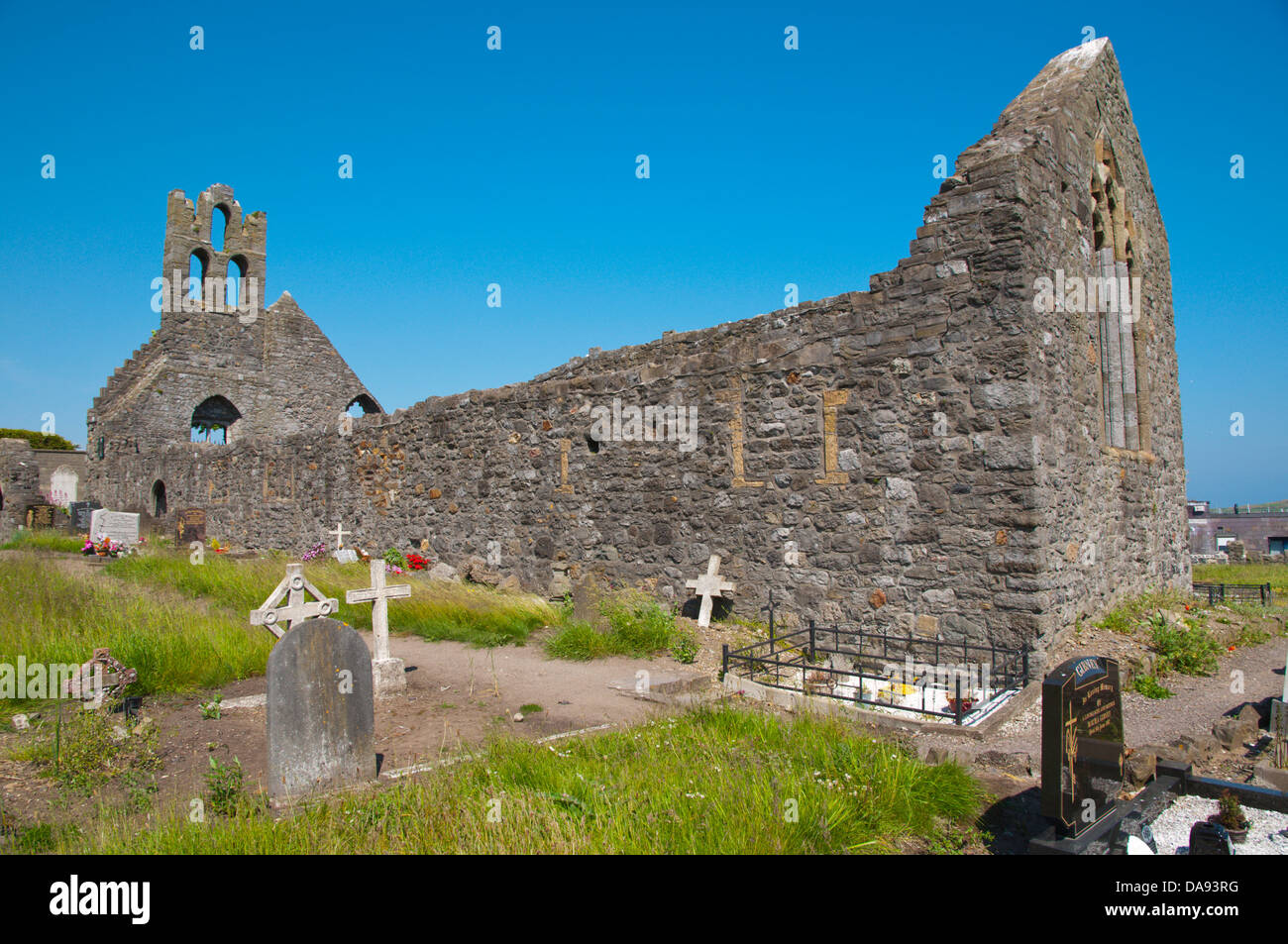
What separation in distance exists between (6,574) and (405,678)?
821 centimetres

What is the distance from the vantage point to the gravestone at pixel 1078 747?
12.8 ft

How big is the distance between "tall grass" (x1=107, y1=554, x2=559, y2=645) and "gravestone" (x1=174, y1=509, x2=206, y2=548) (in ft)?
26.0

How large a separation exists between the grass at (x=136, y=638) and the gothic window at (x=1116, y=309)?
10.7 m

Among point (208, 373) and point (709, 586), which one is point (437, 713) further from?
point (208, 373)

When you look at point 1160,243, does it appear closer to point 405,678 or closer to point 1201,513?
point 405,678

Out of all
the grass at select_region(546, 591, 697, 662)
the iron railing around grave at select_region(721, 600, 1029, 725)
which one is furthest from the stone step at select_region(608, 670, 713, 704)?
the grass at select_region(546, 591, 697, 662)

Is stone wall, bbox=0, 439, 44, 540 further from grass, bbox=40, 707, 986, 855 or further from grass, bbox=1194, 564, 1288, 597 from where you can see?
grass, bbox=1194, 564, 1288, 597

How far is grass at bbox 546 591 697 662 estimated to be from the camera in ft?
29.3

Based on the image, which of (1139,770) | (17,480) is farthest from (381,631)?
(17,480)

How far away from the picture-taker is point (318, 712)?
15.3 feet

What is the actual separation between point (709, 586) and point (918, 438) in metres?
3.31

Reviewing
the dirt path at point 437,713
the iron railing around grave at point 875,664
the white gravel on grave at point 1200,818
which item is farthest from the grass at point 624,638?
the white gravel on grave at point 1200,818
